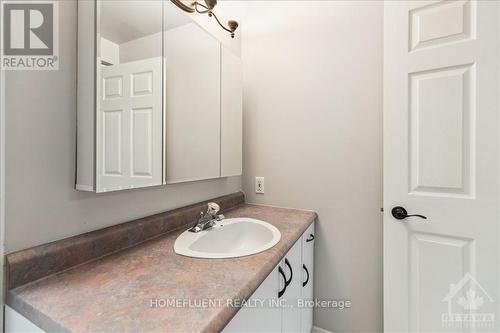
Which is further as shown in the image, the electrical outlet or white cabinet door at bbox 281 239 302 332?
the electrical outlet

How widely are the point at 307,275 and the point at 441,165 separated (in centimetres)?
83

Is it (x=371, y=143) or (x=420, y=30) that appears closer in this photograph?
(x=420, y=30)

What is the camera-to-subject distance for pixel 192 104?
1219 millimetres

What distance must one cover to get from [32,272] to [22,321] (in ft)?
0.38

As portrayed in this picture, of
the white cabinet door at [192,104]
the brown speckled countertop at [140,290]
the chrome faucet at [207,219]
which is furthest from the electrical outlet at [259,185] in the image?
the brown speckled countertop at [140,290]

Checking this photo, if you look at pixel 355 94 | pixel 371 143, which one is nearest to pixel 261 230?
pixel 371 143

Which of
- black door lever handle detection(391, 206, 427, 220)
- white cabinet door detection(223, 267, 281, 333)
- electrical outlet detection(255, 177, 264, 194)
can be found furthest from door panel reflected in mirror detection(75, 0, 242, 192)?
black door lever handle detection(391, 206, 427, 220)

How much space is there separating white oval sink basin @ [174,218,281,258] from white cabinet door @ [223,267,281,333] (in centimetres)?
16

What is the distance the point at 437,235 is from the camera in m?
1.04

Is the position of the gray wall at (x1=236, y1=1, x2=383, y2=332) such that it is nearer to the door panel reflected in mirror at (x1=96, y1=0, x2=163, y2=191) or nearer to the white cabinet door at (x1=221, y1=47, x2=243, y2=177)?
the white cabinet door at (x1=221, y1=47, x2=243, y2=177)

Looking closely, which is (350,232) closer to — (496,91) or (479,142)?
(479,142)

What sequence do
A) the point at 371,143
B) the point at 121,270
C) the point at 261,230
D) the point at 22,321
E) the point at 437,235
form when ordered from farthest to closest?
the point at 371,143 < the point at 261,230 < the point at 437,235 < the point at 121,270 < the point at 22,321

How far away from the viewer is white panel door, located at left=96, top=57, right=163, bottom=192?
76cm

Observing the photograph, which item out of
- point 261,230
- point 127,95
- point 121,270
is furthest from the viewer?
point 261,230
